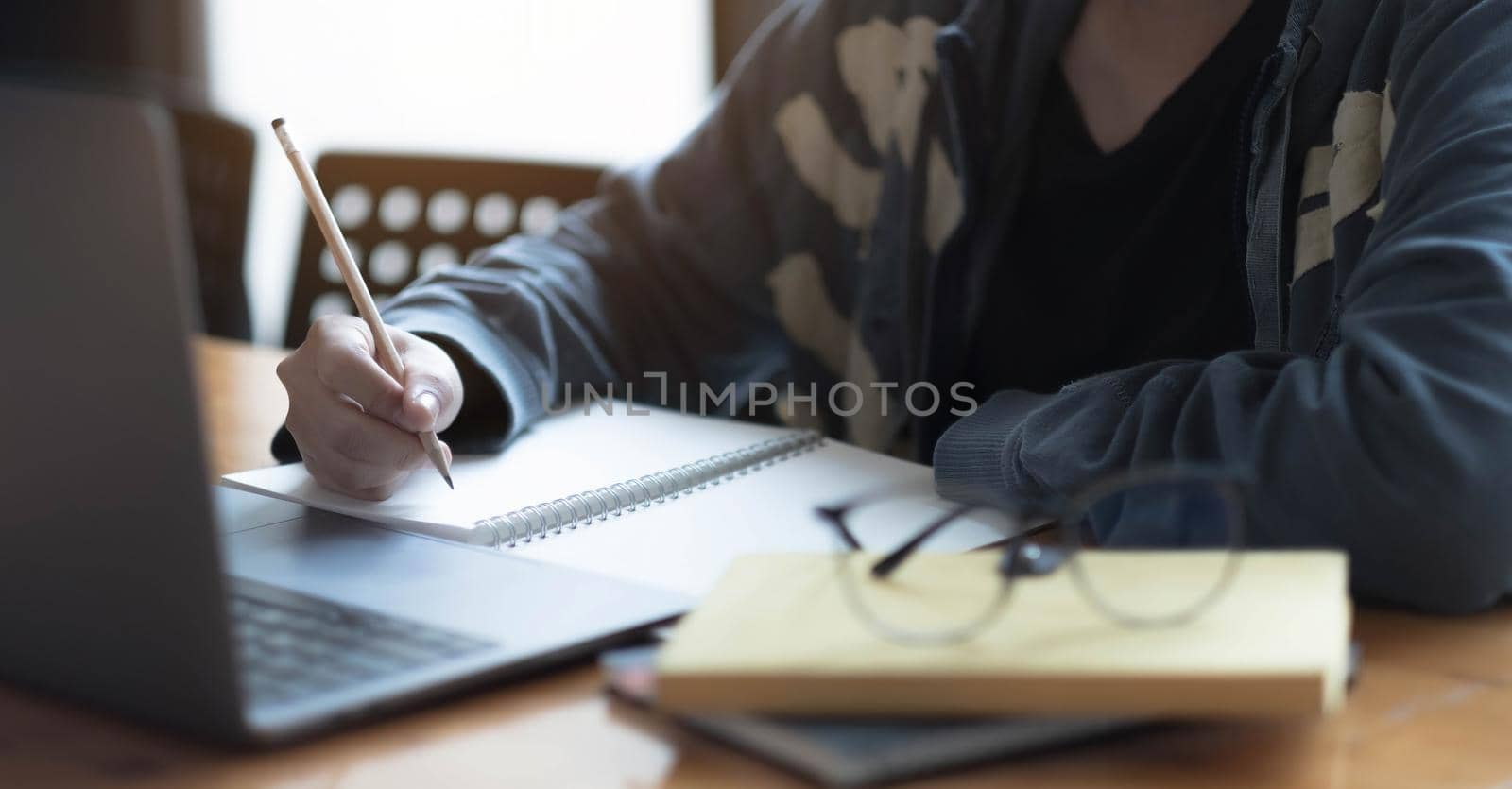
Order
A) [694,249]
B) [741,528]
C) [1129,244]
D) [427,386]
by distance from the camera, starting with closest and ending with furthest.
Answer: [741,528], [427,386], [1129,244], [694,249]

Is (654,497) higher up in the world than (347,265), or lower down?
lower down

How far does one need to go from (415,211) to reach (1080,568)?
43.4 inches

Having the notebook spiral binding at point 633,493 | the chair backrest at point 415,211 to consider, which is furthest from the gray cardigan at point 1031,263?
the chair backrest at point 415,211

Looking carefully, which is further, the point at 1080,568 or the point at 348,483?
the point at 348,483

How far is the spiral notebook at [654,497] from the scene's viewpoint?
0.66 meters

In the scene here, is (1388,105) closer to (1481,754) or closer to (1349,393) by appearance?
(1349,393)

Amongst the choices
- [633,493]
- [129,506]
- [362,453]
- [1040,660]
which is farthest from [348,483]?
[1040,660]

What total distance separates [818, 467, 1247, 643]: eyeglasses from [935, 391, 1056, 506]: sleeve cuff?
0.12 m

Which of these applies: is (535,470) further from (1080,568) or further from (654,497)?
(1080,568)

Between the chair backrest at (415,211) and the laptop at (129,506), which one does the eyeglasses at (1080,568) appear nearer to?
the laptop at (129,506)

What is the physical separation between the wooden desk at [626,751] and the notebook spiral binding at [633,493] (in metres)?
0.17

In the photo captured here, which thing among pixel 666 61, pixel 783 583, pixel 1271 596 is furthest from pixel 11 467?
pixel 666 61

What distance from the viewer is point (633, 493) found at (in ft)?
2.41

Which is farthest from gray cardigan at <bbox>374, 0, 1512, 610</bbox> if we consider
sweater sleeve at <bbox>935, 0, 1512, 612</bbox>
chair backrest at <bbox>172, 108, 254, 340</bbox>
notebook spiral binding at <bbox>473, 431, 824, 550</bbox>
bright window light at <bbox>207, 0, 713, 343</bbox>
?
bright window light at <bbox>207, 0, 713, 343</bbox>
